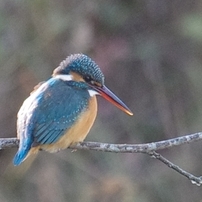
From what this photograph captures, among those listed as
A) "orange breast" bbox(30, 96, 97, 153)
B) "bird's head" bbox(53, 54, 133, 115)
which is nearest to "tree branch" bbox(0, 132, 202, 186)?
"orange breast" bbox(30, 96, 97, 153)

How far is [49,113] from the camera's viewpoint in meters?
3.12

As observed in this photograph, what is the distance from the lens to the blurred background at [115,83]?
5.09 meters

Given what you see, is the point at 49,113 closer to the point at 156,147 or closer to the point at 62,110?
the point at 62,110

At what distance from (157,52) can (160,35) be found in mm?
175

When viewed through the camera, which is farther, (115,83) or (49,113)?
(115,83)

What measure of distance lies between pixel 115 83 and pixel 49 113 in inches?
108

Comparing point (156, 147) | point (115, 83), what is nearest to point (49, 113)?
point (156, 147)

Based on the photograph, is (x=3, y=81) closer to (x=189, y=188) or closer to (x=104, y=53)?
(x=104, y=53)

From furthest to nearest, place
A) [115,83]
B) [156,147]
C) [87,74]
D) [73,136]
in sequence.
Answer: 1. [115,83]
2. [87,74]
3. [73,136]
4. [156,147]

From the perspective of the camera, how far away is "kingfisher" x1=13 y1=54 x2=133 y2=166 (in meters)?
3.02

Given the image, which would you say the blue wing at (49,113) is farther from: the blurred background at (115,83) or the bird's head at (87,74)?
the blurred background at (115,83)

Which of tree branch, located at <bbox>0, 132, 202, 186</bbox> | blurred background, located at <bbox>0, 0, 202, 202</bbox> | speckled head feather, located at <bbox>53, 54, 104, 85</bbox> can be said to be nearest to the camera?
tree branch, located at <bbox>0, 132, 202, 186</bbox>

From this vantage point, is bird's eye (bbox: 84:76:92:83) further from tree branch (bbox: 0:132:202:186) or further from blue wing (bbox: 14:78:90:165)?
tree branch (bbox: 0:132:202:186)

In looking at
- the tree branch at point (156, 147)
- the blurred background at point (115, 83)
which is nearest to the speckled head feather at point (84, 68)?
the tree branch at point (156, 147)
